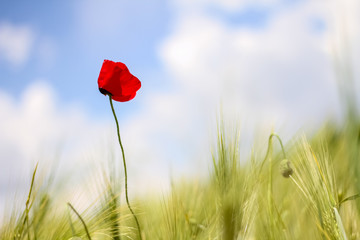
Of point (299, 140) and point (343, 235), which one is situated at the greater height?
point (299, 140)

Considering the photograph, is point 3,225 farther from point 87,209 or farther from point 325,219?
point 325,219

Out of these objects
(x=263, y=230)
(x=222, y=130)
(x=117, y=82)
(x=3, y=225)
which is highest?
(x=117, y=82)

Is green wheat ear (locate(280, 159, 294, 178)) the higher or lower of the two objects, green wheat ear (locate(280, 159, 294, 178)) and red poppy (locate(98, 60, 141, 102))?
the lower

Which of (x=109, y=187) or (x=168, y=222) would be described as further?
(x=109, y=187)

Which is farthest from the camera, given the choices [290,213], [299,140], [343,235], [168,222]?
[290,213]

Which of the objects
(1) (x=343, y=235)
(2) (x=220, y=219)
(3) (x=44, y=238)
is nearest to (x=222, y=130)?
(2) (x=220, y=219)

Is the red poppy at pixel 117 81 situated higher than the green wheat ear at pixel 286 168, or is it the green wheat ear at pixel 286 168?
the red poppy at pixel 117 81

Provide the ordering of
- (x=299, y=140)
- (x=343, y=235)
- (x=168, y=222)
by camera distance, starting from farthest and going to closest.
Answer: (x=299, y=140)
(x=168, y=222)
(x=343, y=235)

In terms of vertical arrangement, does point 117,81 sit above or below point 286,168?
above
